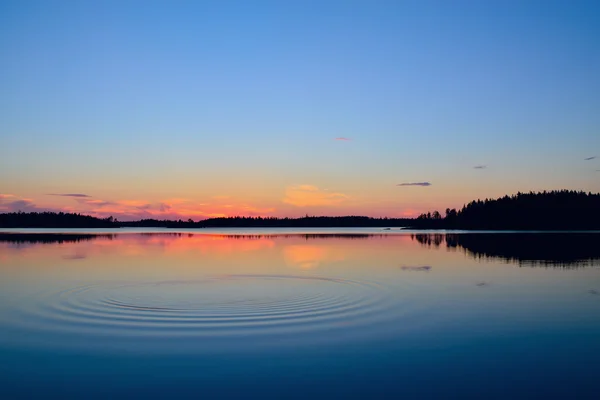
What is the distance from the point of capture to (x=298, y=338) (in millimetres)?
14188

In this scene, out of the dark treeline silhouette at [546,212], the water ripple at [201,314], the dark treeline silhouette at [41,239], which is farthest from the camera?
the dark treeline silhouette at [546,212]

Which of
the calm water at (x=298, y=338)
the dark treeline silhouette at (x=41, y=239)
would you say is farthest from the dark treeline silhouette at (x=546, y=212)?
the calm water at (x=298, y=338)

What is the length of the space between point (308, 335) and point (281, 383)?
146 inches

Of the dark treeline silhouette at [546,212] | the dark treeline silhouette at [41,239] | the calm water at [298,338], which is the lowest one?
the calm water at [298,338]

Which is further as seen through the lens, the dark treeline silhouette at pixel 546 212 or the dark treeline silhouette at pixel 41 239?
the dark treeline silhouette at pixel 546 212

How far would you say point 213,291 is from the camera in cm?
2320

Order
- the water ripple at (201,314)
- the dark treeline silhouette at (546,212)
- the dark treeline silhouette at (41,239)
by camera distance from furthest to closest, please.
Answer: the dark treeline silhouette at (546,212), the dark treeline silhouette at (41,239), the water ripple at (201,314)

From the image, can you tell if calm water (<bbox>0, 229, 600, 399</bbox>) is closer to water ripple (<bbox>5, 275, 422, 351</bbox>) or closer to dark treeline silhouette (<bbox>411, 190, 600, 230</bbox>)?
water ripple (<bbox>5, 275, 422, 351</bbox>)

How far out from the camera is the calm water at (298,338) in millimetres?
10789

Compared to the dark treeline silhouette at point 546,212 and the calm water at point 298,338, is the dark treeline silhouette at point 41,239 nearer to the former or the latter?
the calm water at point 298,338

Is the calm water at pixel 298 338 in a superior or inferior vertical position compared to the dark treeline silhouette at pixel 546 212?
inferior

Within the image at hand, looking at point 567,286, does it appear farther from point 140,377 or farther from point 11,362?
point 11,362

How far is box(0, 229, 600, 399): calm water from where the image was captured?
10.8 m

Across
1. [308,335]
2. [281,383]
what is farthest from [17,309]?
[281,383]
